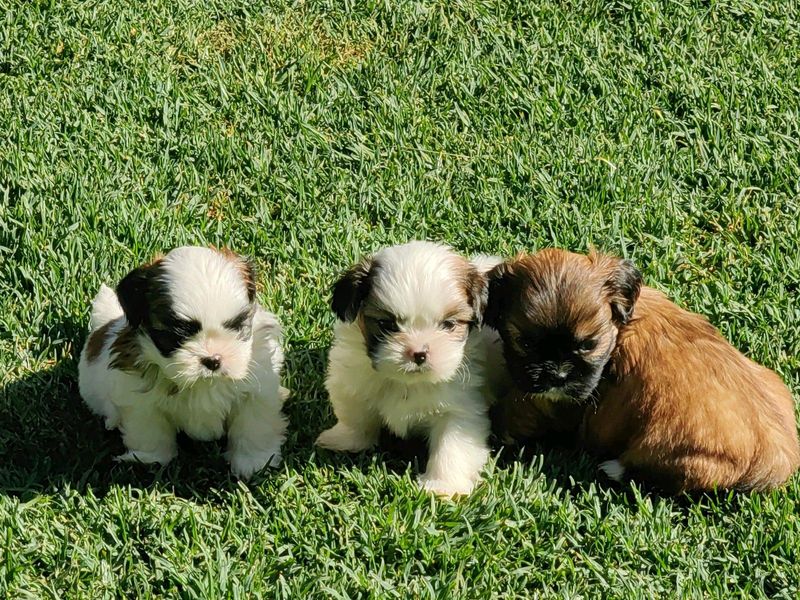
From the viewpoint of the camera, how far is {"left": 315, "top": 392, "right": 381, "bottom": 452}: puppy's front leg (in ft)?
20.2

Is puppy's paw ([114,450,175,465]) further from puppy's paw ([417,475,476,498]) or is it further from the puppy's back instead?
the puppy's back

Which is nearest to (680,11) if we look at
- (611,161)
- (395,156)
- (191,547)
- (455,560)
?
(611,161)

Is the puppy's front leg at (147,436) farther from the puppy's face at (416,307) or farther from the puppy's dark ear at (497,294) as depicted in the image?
the puppy's dark ear at (497,294)

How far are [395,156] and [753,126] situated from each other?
259 centimetres

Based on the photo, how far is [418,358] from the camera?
215 inches

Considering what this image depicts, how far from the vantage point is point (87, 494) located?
587 centimetres

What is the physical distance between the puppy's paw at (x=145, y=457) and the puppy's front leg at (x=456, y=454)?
54.1 inches

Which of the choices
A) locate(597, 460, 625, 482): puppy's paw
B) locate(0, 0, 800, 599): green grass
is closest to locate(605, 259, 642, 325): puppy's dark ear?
locate(597, 460, 625, 482): puppy's paw

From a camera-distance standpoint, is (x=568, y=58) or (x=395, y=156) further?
(x=568, y=58)

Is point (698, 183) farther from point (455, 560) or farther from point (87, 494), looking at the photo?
point (87, 494)

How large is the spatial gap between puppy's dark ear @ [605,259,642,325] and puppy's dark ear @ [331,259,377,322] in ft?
3.92

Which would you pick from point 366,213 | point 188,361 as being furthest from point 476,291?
point 366,213

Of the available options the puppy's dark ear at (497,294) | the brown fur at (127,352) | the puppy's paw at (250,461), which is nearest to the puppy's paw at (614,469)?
the puppy's dark ear at (497,294)

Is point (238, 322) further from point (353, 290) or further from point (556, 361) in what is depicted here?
point (556, 361)
